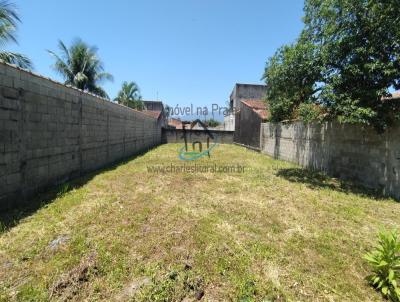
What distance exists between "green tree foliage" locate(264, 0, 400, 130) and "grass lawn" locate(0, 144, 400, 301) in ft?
7.43

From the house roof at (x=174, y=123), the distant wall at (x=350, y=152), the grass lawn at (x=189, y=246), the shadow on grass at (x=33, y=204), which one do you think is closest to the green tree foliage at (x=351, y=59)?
the distant wall at (x=350, y=152)

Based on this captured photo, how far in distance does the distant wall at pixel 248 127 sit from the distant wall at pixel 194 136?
5.98ft

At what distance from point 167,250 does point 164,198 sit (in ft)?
7.50

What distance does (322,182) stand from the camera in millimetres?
7488

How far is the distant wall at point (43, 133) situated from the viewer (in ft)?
13.5

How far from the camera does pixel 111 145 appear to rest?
10.0 meters

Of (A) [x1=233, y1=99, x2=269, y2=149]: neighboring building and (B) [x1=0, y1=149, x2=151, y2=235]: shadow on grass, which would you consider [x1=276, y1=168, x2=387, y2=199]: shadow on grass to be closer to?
(B) [x1=0, y1=149, x2=151, y2=235]: shadow on grass

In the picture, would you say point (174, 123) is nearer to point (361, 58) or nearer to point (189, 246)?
point (361, 58)

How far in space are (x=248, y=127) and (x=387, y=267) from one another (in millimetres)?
16916

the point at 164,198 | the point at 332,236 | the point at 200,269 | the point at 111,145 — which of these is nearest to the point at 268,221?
the point at 332,236

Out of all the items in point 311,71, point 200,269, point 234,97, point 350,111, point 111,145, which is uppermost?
point 234,97

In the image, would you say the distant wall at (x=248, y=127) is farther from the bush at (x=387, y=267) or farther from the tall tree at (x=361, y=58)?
the bush at (x=387, y=267)

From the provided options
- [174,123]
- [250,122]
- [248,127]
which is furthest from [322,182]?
[174,123]

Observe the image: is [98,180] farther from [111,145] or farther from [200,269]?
[200,269]
